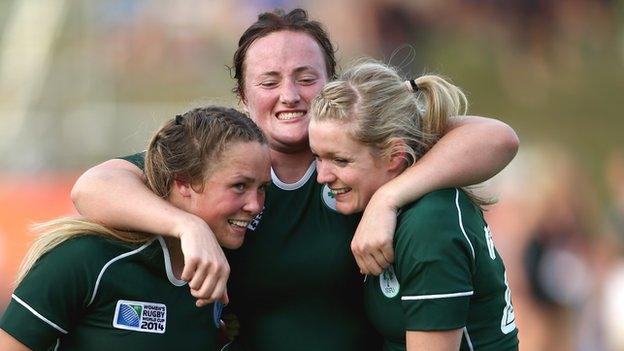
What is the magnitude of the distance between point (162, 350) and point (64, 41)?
11.3 meters

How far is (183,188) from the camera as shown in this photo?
3109 millimetres

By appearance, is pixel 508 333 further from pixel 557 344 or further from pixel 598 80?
pixel 598 80

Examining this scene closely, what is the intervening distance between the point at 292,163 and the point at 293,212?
0.71ft

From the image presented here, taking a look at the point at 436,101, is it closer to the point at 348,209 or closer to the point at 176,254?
the point at 348,209

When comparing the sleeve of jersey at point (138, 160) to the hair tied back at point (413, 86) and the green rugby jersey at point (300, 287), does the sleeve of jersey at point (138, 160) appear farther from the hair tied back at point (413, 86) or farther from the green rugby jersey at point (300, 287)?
the hair tied back at point (413, 86)

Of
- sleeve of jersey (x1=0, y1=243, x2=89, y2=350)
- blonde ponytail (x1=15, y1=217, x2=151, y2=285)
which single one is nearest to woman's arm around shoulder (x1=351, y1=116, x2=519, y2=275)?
blonde ponytail (x1=15, y1=217, x2=151, y2=285)

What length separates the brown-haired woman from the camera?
298 cm

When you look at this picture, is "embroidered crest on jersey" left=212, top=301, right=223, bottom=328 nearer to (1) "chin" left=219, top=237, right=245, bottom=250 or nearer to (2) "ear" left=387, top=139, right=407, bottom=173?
(1) "chin" left=219, top=237, right=245, bottom=250

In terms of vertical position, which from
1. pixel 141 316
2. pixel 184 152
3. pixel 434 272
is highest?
pixel 184 152

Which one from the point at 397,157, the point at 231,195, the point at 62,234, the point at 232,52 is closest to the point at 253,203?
the point at 231,195

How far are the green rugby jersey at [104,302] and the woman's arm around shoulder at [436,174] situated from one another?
570 millimetres

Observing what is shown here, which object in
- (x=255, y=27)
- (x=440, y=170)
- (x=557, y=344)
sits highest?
(x=255, y=27)

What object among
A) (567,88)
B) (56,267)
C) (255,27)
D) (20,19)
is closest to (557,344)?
(567,88)

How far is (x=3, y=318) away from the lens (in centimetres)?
292
